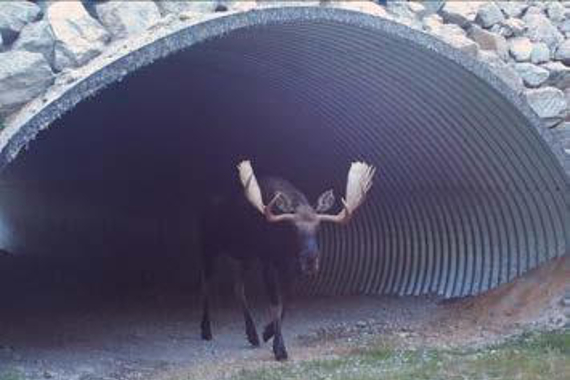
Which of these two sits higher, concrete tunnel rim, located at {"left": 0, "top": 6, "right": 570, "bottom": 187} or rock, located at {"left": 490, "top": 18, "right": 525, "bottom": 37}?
rock, located at {"left": 490, "top": 18, "right": 525, "bottom": 37}

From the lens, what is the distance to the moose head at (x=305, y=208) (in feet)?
35.7

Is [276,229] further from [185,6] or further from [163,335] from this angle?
[185,6]

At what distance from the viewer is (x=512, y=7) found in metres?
15.1

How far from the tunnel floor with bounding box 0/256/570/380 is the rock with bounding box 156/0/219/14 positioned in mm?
3362

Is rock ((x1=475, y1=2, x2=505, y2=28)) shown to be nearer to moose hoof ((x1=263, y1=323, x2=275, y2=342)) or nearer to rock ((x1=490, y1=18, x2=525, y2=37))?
rock ((x1=490, y1=18, x2=525, y2=37))

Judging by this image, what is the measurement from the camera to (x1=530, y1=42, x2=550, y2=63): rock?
14.2 metres

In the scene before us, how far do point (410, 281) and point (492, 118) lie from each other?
274 centimetres

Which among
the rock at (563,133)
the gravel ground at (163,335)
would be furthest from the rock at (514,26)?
the gravel ground at (163,335)

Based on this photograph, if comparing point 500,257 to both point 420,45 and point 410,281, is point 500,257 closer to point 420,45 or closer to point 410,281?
point 410,281

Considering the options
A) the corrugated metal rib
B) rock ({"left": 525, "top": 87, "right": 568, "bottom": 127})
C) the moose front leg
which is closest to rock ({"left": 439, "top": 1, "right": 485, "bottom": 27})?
rock ({"left": 525, "top": 87, "right": 568, "bottom": 127})

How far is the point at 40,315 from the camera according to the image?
13781 millimetres

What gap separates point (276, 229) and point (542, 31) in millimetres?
5095

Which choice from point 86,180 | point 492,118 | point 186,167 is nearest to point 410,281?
point 492,118

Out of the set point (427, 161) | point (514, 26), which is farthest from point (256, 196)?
point (514, 26)
